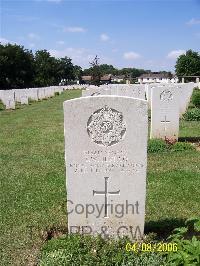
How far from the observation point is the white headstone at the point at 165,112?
1163 centimetres

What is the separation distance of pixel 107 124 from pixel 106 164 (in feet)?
1.66

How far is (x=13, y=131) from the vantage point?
51.6ft

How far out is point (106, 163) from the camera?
523 centimetres

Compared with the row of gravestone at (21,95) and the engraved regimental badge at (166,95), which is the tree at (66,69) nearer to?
the row of gravestone at (21,95)

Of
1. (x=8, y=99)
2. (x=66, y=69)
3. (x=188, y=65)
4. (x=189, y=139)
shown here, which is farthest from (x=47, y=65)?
(x=189, y=139)

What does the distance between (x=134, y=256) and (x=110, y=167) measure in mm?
1110

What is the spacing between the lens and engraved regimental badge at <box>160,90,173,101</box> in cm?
1162

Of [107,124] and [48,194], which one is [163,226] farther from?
[48,194]

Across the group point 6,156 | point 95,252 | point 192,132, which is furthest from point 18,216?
point 192,132

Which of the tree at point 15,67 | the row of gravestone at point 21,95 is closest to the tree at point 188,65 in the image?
the tree at point 15,67

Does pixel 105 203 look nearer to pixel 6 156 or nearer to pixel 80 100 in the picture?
pixel 80 100

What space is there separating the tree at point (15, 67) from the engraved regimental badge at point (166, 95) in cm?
5568

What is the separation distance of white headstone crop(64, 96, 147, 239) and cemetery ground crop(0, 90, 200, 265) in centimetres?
51
